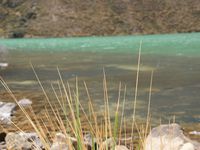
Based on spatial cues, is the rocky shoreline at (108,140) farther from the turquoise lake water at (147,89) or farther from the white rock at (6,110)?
the turquoise lake water at (147,89)

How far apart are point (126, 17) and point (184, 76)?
110900 millimetres

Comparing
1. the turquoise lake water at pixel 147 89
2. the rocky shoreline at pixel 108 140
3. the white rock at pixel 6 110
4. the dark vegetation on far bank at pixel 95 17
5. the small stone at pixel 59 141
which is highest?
the small stone at pixel 59 141

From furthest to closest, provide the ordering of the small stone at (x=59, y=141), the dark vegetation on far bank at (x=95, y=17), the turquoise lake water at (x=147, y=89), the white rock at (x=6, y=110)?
the dark vegetation on far bank at (x=95, y=17)
the white rock at (x=6, y=110)
the turquoise lake water at (x=147, y=89)
the small stone at (x=59, y=141)

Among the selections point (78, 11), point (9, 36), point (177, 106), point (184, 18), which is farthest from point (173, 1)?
point (177, 106)

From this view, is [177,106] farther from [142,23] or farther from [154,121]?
[142,23]

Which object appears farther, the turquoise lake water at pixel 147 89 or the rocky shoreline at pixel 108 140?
the turquoise lake water at pixel 147 89

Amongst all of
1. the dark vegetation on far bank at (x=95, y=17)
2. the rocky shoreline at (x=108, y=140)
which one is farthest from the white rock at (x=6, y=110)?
the dark vegetation on far bank at (x=95, y=17)

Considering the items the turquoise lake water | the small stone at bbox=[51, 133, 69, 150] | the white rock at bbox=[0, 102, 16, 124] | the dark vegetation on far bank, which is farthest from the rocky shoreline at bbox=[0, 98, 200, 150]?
the dark vegetation on far bank

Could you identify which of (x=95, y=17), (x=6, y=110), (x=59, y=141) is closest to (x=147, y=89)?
(x=6, y=110)

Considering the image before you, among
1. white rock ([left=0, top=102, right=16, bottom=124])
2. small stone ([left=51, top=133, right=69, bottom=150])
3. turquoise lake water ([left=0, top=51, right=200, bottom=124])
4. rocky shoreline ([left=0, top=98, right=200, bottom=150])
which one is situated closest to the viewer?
small stone ([left=51, top=133, right=69, bottom=150])

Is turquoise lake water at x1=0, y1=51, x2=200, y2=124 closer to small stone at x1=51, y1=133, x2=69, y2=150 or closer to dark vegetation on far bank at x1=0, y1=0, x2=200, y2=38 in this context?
small stone at x1=51, y1=133, x2=69, y2=150

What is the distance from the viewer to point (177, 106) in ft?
51.7

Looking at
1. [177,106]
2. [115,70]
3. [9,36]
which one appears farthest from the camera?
[9,36]

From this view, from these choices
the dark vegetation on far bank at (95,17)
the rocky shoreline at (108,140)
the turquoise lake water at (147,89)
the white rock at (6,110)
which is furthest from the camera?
the dark vegetation on far bank at (95,17)
